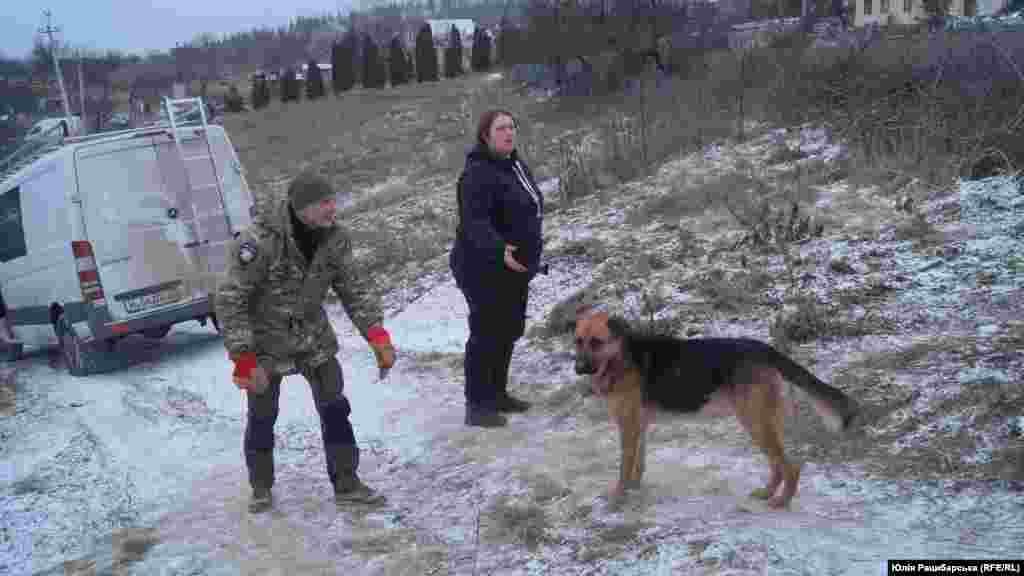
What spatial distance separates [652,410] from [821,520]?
2.94 ft

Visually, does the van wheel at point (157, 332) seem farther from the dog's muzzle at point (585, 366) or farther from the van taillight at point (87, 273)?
the dog's muzzle at point (585, 366)

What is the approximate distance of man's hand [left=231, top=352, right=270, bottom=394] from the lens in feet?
13.3

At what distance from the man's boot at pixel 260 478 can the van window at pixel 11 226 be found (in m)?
5.85

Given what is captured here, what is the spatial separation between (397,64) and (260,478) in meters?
42.7

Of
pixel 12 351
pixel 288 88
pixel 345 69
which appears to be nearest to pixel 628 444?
pixel 12 351

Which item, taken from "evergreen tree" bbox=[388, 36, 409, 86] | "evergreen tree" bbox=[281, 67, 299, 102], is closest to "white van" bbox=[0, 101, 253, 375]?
"evergreen tree" bbox=[388, 36, 409, 86]

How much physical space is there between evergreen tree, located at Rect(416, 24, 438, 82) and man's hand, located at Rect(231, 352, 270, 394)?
41.9 meters

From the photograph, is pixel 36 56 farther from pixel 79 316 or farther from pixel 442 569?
pixel 442 569

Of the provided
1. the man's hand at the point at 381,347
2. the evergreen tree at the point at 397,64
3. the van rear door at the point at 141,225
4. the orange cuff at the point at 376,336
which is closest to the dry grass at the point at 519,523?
the man's hand at the point at 381,347

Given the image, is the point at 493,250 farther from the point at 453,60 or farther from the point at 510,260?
the point at 453,60

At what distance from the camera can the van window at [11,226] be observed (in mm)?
8766

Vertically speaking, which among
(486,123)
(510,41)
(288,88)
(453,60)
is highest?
(453,60)

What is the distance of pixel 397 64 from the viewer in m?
44.8

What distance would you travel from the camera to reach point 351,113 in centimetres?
3262
